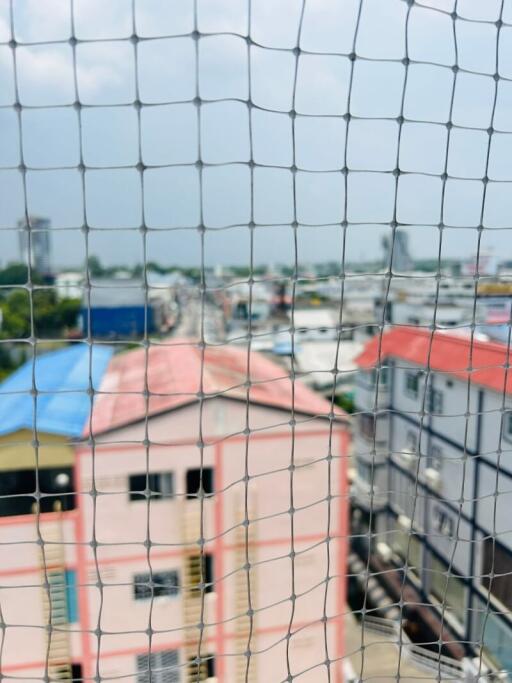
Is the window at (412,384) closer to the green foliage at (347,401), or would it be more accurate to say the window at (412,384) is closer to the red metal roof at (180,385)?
the red metal roof at (180,385)

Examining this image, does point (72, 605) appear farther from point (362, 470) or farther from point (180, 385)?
point (362, 470)

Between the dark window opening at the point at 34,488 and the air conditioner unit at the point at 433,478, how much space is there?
909 mm

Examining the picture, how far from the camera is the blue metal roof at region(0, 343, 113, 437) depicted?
145 centimetres

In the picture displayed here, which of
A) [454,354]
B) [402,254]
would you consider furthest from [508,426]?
[402,254]

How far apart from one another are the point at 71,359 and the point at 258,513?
95 centimetres

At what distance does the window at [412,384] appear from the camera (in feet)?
5.19

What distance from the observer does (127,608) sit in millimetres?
1617

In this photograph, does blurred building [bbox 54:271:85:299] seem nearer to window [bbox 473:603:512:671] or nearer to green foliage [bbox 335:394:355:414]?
window [bbox 473:603:512:671]

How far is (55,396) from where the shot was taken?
1.68 meters

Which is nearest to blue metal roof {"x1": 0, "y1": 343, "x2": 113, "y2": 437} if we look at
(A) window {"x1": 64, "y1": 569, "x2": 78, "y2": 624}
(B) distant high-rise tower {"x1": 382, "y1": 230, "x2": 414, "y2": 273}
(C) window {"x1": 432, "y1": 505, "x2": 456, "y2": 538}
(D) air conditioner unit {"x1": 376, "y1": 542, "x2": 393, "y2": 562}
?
(A) window {"x1": 64, "y1": 569, "x2": 78, "y2": 624}

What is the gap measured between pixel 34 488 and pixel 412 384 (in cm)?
101

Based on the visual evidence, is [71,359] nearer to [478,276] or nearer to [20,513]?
[20,513]

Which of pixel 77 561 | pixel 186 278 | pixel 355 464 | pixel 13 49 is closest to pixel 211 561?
pixel 77 561

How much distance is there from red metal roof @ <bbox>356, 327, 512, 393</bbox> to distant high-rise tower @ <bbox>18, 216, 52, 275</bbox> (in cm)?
43
